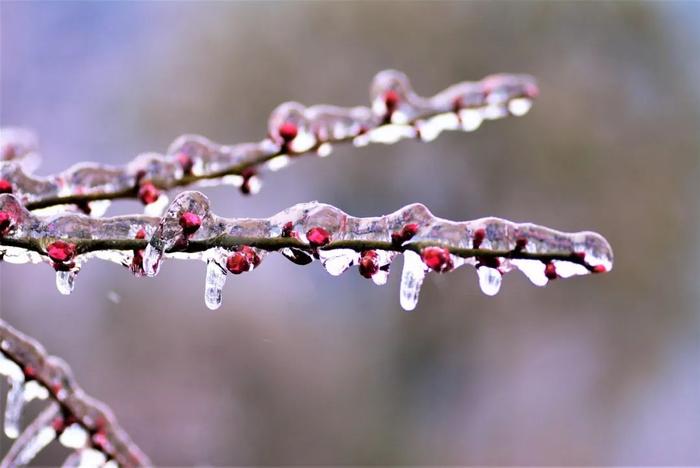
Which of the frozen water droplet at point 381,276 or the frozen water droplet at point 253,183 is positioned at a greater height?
the frozen water droplet at point 253,183

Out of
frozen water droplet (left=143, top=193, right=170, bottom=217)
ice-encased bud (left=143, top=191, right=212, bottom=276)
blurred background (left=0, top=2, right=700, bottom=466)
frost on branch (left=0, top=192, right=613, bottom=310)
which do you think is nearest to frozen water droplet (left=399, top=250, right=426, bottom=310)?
frost on branch (left=0, top=192, right=613, bottom=310)

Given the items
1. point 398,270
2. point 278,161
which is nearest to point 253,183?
point 278,161

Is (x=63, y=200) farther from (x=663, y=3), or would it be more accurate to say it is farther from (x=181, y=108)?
(x=663, y=3)

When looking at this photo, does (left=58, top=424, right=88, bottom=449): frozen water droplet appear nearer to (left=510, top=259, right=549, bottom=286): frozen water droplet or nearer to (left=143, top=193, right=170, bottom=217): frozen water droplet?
(left=143, top=193, right=170, bottom=217): frozen water droplet

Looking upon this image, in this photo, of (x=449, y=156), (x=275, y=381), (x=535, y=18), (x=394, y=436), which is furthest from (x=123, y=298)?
(x=535, y=18)

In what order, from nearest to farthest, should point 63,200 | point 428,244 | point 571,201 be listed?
point 428,244, point 63,200, point 571,201

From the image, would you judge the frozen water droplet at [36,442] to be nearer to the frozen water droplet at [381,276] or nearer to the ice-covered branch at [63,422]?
the ice-covered branch at [63,422]

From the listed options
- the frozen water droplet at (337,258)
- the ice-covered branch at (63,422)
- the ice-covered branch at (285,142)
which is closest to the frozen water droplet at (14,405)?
the ice-covered branch at (63,422)
